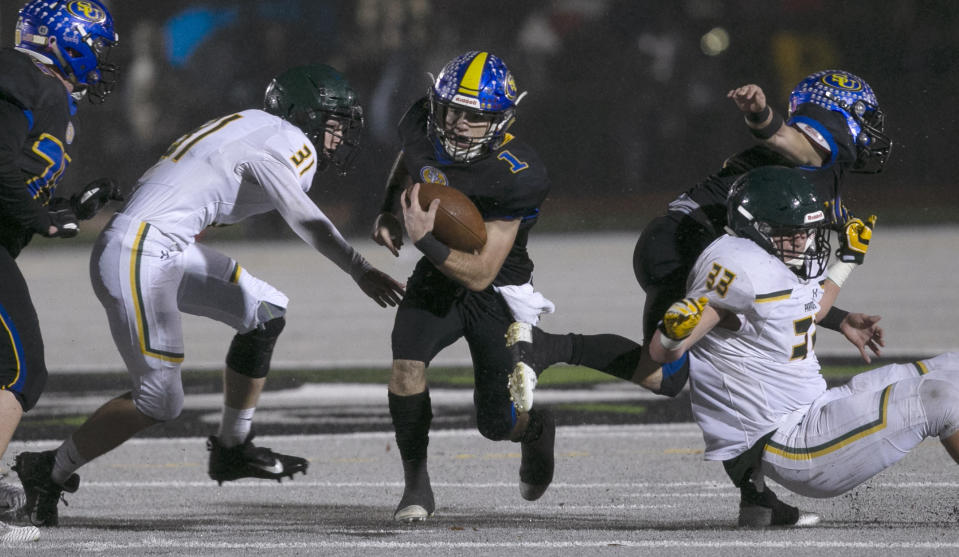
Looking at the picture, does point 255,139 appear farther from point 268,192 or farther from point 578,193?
point 578,193

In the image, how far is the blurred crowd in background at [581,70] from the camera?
1988 centimetres

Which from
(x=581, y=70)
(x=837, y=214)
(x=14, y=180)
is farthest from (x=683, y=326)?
(x=581, y=70)

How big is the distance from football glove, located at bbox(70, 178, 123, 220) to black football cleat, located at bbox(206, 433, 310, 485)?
1091 mm

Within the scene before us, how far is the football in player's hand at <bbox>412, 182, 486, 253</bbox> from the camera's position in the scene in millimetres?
4422

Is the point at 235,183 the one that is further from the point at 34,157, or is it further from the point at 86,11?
the point at 86,11

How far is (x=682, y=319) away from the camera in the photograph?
13.2ft

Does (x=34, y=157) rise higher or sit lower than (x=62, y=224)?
higher

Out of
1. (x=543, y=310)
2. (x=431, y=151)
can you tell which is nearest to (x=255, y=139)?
(x=431, y=151)

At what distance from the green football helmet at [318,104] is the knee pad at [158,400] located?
103cm

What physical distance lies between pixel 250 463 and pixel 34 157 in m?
1.45

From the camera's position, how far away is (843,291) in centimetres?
1201

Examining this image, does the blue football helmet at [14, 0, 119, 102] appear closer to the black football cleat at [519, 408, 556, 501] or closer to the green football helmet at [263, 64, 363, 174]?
the green football helmet at [263, 64, 363, 174]

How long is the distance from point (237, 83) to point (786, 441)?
59.1 feet

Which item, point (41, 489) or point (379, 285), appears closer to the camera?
point (379, 285)
